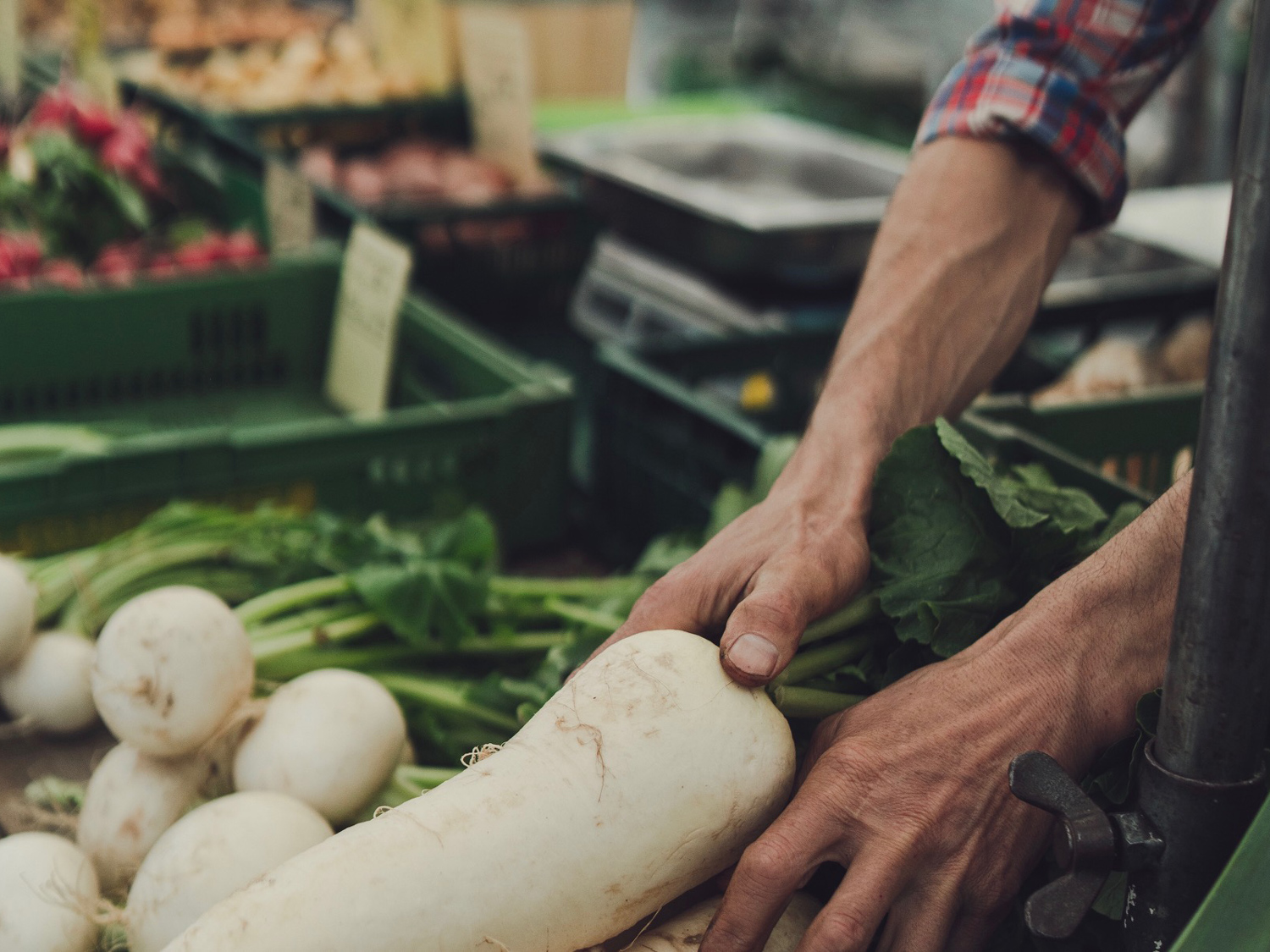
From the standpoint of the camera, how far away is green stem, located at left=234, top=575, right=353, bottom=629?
156 centimetres

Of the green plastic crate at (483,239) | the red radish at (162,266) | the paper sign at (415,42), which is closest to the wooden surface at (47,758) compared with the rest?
the red radish at (162,266)

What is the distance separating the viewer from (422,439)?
6.48ft

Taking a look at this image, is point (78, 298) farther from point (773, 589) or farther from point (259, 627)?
point (773, 589)

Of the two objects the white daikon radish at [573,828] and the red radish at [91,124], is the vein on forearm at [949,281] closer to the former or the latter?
the white daikon radish at [573,828]

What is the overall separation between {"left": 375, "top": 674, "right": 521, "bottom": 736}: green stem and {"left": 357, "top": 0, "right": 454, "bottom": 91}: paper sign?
3251mm

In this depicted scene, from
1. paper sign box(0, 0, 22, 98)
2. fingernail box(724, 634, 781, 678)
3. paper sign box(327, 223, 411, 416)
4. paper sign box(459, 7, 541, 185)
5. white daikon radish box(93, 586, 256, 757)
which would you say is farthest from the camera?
paper sign box(0, 0, 22, 98)

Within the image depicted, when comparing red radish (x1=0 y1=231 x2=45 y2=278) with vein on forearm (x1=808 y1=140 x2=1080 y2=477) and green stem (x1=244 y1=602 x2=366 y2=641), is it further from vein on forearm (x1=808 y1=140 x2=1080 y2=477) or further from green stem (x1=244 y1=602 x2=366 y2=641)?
vein on forearm (x1=808 y1=140 x2=1080 y2=477)

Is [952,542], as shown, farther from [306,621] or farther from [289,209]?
[289,209]

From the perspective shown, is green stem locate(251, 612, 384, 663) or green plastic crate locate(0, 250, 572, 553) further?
green plastic crate locate(0, 250, 572, 553)

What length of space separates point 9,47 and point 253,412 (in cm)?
220

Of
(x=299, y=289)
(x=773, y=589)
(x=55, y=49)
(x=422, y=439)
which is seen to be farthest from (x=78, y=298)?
(x=55, y=49)

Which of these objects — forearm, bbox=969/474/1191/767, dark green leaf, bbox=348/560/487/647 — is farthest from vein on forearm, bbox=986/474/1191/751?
dark green leaf, bbox=348/560/487/647

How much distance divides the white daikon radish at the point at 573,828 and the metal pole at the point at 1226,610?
13.2 inches

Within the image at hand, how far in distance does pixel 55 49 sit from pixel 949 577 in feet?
16.9
